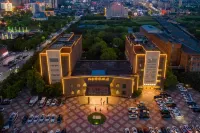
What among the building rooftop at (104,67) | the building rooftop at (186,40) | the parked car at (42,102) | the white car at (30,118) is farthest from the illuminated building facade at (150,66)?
the white car at (30,118)

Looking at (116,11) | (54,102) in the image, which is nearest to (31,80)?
(54,102)

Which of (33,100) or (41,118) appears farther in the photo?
(33,100)

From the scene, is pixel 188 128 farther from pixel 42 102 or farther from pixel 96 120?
pixel 42 102

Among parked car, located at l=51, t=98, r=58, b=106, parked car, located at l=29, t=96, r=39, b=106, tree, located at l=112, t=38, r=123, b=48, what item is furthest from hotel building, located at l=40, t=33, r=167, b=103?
tree, located at l=112, t=38, r=123, b=48

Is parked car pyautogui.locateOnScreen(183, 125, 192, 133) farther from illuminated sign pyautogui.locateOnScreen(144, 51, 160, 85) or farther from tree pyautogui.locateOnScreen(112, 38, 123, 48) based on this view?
tree pyautogui.locateOnScreen(112, 38, 123, 48)

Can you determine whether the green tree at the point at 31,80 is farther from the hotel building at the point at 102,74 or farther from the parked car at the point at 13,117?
the parked car at the point at 13,117

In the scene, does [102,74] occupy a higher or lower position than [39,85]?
higher

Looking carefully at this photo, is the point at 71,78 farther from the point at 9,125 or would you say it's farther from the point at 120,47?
the point at 120,47
